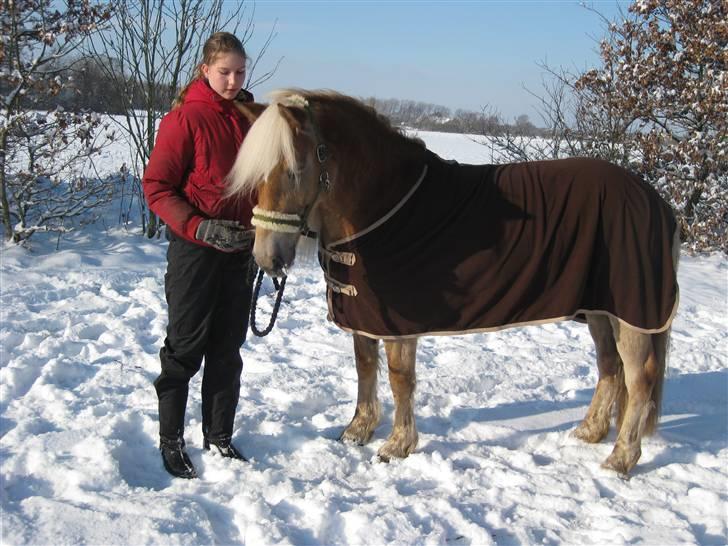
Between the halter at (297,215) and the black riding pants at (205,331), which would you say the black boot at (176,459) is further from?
the halter at (297,215)

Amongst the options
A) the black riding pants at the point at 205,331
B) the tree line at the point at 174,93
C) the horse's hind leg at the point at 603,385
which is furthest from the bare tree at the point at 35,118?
the horse's hind leg at the point at 603,385

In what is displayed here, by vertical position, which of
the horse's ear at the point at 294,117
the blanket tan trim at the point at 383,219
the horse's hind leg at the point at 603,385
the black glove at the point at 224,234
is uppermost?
the horse's ear at the point at 294,117

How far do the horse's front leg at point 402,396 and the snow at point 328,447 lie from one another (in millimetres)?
84

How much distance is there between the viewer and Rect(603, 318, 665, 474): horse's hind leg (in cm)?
288

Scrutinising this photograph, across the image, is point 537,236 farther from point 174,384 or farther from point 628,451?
point 174,384

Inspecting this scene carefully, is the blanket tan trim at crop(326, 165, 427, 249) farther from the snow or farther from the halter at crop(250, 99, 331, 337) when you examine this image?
the snow

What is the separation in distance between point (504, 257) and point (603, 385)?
3.59 feet

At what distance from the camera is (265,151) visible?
7.10 feet

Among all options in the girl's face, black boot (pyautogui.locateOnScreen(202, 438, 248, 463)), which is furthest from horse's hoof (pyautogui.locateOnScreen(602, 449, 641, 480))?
the girl's face

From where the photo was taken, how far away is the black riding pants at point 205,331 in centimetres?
257

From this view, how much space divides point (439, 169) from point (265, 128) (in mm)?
943

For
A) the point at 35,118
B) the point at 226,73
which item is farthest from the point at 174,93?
the point at 226,73

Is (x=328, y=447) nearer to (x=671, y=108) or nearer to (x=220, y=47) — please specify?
(x=220, y=47)

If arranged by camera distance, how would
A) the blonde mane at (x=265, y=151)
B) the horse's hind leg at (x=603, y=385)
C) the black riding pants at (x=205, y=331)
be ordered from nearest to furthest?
the blonde mane at (x=265, y=151)
the black riding pants at (x=205, y=331)
the horse's hind leg at (x=603, y=385)
